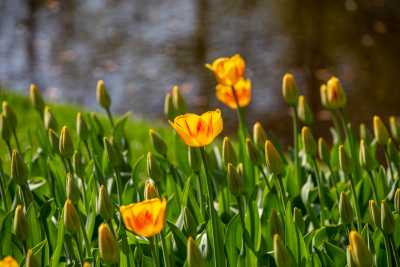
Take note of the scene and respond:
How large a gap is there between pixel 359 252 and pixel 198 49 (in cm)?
624

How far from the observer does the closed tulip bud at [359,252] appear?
1.54 metres

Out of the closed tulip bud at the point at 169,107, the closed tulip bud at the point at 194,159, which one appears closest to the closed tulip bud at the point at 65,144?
the closed tulip bud at the point at 194,159

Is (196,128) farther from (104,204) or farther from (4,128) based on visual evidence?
(4,128)

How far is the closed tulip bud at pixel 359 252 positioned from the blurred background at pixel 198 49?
4.31m

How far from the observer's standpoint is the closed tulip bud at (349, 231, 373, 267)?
5.04 feet

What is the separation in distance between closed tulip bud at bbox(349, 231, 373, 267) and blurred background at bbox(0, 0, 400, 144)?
14.2ft

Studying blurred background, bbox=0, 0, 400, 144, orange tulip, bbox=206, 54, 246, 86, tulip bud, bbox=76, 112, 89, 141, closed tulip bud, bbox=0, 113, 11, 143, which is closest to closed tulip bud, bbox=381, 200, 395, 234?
orange tulip, bbox=206, 54, 246, 86

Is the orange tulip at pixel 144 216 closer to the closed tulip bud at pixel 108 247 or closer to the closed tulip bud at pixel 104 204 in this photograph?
the closed tulip bud at pixel 108 247

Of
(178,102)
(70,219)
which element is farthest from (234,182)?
(178,102)

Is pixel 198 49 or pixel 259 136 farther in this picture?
pixel 198 49

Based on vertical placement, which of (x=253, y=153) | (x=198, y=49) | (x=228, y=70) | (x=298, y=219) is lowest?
(x=198, y=49)

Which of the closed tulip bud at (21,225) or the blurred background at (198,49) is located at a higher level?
the closed tulip bud at (21,225)

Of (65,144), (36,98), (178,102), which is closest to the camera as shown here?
(65,144)

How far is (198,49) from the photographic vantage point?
25.3 ft
